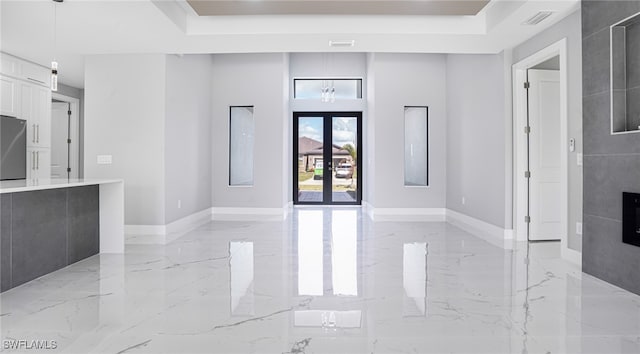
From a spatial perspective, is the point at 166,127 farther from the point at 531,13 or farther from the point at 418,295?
the point at 531,13

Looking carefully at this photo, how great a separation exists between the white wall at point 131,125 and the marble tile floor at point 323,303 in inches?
40.5

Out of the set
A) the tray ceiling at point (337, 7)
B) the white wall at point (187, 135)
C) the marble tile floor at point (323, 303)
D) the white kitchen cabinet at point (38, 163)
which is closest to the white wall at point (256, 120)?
the white wall at point (187, 135)

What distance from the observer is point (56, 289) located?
3133mm

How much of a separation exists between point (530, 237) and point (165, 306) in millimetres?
4472

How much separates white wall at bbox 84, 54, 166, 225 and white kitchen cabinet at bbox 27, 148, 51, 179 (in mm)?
1323

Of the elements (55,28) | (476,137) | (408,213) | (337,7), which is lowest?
(408,213)

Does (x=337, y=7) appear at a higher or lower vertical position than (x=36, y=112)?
higher

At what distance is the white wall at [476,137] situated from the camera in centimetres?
546

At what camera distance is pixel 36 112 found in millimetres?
6262

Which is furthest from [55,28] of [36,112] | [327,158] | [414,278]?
[327,158]

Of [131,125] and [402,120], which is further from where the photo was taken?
[402,120]

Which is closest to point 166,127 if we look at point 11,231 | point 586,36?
point 11,231

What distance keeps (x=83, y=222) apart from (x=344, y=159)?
6.77 meters

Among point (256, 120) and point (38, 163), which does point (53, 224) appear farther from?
point (256, 120)
